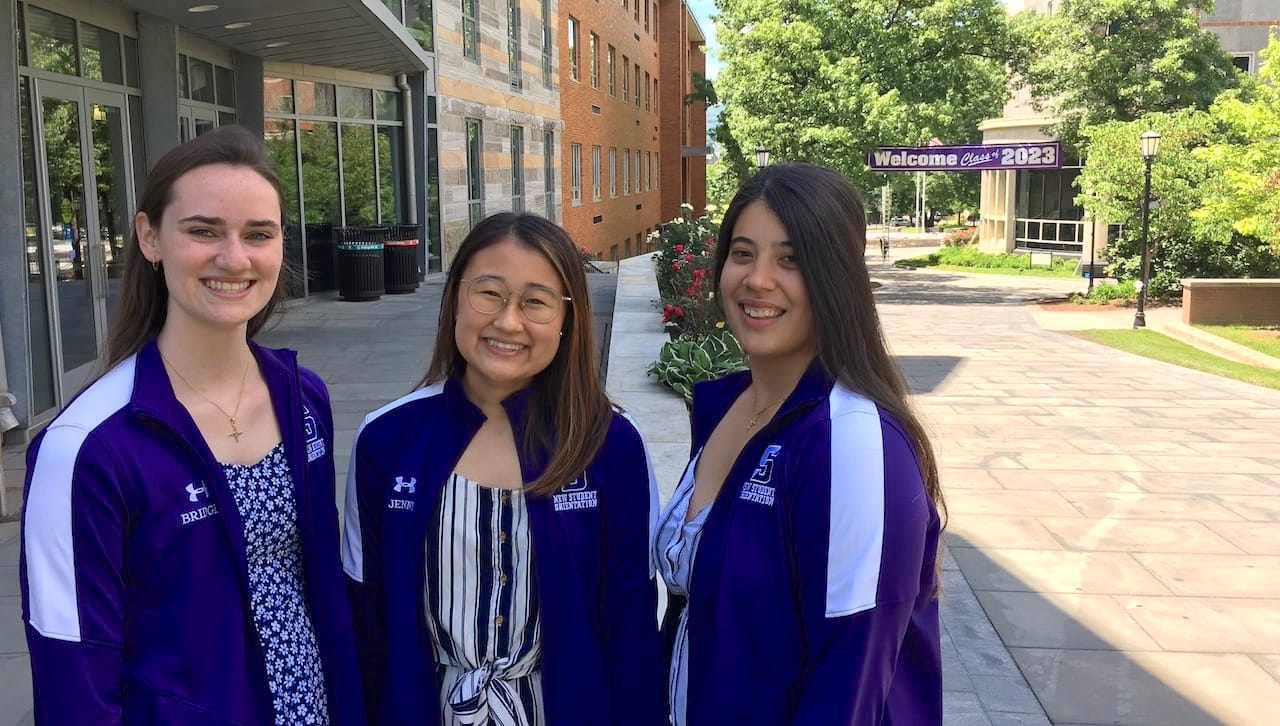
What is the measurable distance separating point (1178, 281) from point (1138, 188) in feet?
8.47

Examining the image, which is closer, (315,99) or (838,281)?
(838,281)

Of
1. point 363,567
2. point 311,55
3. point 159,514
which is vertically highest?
point 311,55

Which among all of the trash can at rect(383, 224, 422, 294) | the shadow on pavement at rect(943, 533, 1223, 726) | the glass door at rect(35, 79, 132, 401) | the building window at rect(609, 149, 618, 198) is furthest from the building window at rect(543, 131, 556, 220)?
the shadow on pavement at rect(943, 533, 1223, 726)

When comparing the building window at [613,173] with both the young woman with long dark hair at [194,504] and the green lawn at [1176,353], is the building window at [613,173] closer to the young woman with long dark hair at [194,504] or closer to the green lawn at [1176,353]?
the green lawn at [1176,353]

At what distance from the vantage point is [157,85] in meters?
9.89

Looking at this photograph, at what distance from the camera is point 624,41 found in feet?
117

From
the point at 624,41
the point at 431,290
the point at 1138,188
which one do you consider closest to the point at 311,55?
the point at 431,290

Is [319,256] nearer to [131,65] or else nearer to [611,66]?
[131,65]

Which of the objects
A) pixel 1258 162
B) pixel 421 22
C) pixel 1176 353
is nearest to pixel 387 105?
pixel 421 22

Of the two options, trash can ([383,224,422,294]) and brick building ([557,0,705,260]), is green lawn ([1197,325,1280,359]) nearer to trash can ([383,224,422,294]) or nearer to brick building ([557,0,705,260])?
trash can ([383,224,422,294])

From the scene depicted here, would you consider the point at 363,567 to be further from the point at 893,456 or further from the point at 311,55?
the point at 311,55

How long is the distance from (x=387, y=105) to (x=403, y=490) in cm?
1661

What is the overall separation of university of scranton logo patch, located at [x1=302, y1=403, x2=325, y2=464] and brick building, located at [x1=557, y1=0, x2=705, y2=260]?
25.1 metres

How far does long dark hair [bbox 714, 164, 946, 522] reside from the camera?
1773 millimetres
